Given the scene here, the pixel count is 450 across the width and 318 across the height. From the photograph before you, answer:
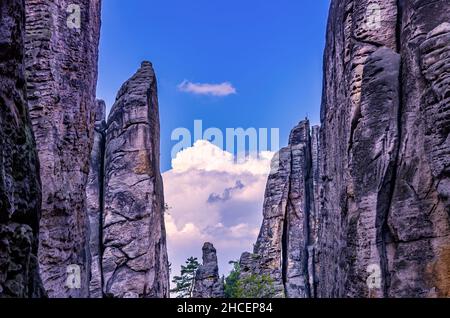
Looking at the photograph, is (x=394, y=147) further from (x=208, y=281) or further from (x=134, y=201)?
(x=208, y=281)

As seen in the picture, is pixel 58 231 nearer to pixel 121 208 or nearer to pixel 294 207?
pixel 121 208

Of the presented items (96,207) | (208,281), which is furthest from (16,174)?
(208,281)

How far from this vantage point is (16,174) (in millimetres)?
4547

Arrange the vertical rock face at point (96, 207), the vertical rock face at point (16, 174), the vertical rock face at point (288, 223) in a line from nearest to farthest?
the vertical rock face at point (16, 174) < the vertical rock face at point (96, 207) < the vertical rock face at point (288, 223)

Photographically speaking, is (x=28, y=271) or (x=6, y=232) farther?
(x=28, y=271)

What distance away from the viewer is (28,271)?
179 inches

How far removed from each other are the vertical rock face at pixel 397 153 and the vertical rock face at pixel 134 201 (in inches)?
400

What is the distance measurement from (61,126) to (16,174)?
9.29m

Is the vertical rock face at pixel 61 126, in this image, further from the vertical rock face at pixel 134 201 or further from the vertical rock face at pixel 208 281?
the vertical rock face at pixel 208 281

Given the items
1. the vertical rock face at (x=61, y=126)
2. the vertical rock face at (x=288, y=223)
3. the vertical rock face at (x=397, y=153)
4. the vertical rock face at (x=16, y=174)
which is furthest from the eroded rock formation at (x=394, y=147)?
the vertical rock face at (x=288, y=223)

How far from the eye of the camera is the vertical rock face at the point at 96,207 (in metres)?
23.4
